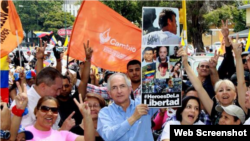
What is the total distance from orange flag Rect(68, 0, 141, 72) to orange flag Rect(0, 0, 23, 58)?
101 centimetres

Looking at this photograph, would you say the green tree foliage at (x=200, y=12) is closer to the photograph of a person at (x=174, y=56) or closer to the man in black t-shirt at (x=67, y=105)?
the man in black t-shirt at (x=67, y=105)

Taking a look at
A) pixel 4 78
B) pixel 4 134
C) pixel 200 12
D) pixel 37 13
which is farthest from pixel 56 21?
pixel 4 134

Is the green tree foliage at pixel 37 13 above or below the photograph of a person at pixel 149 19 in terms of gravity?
above

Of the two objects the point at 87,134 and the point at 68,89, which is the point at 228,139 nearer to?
the point at 87,134

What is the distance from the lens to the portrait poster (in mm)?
4074

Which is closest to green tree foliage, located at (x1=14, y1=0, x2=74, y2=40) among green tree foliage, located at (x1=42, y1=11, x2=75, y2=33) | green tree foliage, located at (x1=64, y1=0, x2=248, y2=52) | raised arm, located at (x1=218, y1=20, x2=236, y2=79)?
green tree foliage, located at (x1=42, y1=11, x2=75, y2=33)

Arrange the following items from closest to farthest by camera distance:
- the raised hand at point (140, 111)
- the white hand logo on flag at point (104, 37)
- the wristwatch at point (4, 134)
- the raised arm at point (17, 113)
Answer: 1. the wristwatch at point (4, 134)
2. the raised hand at point (140, 111)
3. the raised arm at point (17, 113)
4. the white hand logo on flag at point (104, 37)

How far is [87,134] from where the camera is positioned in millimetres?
4020

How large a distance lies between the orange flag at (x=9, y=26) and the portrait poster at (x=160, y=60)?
132 inches

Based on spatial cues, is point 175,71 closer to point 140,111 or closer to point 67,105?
point 140,111

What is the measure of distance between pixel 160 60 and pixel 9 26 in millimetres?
3611

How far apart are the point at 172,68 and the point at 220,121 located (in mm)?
673

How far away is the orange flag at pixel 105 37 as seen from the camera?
7438 mm

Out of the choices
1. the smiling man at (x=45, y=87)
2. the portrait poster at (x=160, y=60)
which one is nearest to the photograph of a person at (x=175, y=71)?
the portrait poster at (x=160, y=60)
